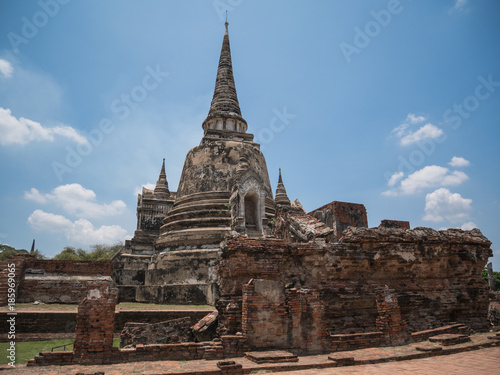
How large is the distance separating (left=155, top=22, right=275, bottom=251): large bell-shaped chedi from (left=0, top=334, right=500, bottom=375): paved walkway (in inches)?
421

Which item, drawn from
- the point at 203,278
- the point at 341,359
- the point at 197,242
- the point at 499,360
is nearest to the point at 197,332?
the point at 341,359

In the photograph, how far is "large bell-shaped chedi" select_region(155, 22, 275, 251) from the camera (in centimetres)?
1820

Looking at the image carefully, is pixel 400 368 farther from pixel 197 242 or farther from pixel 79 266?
pixel 79 266

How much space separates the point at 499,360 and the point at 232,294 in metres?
5.09

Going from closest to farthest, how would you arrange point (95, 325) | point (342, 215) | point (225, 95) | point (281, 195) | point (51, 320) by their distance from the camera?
point (95, 325)
point (51, 320)
point (342, 215)
point (225, 95)
point (281, 195)

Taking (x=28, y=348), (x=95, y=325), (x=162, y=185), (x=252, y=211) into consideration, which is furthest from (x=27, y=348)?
(x=162, y=185)

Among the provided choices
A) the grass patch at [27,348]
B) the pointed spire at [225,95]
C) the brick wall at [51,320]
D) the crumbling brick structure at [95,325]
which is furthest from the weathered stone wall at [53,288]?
the pointed spire at [225,95]

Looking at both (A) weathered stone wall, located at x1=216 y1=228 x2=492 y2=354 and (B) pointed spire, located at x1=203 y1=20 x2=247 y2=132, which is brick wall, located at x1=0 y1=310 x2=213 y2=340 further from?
(B) pointed spire, located at x1=203 y1=20 x2=247 y2=132

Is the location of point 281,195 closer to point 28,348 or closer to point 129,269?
point 129,269

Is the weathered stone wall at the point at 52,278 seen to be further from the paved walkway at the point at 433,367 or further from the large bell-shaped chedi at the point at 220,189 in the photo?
the paved walkway at the point at 433,367

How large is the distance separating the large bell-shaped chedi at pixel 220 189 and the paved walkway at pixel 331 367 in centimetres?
1069

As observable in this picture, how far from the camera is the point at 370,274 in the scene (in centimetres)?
885

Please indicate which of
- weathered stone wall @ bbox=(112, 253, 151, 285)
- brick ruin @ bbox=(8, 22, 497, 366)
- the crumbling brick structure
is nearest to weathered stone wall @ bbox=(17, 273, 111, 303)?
weathered stone wall @ bbox=(112, 253, 151, 285)

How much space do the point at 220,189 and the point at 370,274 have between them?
12.6 metres
